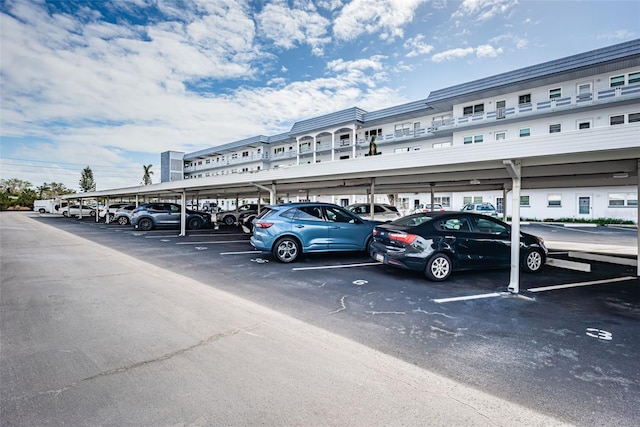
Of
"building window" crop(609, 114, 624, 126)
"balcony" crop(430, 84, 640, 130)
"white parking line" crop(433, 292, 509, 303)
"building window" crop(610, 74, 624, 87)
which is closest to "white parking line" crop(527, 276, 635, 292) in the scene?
"white parking line" crop(433, 292, 509, 303)

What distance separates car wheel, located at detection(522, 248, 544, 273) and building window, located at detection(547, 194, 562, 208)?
86.4ft

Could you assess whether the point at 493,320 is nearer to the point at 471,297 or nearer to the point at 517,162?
the point at 471,297

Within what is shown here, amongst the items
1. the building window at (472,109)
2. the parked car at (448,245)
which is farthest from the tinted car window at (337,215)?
the building window at (472,109)

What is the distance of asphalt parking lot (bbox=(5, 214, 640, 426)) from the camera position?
9.05ft

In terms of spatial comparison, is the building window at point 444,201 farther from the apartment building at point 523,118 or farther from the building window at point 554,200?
the building window at point 554,200

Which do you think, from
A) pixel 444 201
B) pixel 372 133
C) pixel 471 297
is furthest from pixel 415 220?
pixel 444 201

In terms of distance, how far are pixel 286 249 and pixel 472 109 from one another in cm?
2748

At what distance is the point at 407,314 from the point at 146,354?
10.7 feet

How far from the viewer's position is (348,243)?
873 cm

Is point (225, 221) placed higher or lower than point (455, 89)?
lower

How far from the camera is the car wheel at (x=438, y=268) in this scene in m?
6.33

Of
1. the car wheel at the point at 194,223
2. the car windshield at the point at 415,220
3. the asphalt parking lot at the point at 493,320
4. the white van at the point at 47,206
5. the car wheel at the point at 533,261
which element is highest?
the white van at the point at 47,206

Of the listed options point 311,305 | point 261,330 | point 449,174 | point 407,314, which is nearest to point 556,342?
point 407,314

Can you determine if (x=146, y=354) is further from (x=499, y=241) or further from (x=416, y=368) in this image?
(x=499, y=241)
